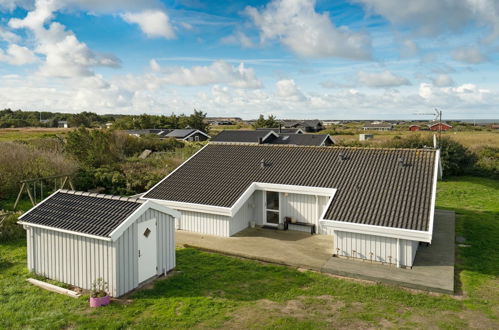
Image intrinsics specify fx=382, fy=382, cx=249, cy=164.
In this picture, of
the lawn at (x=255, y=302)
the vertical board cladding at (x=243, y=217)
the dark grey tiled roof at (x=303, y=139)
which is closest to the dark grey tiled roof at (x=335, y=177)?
the vertical board cladding at (x=243, y=217)

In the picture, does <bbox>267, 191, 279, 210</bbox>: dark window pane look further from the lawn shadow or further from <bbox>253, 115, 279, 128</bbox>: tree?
<bbox>253, 115, 279, 128</bbox>: tree

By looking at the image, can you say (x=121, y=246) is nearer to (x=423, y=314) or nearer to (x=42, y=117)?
(x=423, y=314)

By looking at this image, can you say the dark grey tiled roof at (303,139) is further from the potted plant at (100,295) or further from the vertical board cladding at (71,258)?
the potted plant at (100,295)

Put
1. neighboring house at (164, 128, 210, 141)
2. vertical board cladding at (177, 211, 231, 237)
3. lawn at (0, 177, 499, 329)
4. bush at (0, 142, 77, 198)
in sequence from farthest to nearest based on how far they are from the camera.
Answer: neighboring house at (164, 128, 210, 141)
bush at (0, 142, 77, 198)
vertical board cladding at (177, 211, 231, 237)
lawn at (0, 177, 499, 329)

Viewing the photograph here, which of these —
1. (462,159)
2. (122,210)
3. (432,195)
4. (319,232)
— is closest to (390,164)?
(432,195)

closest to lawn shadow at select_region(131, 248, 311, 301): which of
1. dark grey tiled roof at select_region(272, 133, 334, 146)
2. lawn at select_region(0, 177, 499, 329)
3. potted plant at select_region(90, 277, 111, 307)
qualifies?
lawn at select_region(0, 177, 499, 329)

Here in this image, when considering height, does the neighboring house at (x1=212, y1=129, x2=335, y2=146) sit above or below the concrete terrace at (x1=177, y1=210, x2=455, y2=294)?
above
